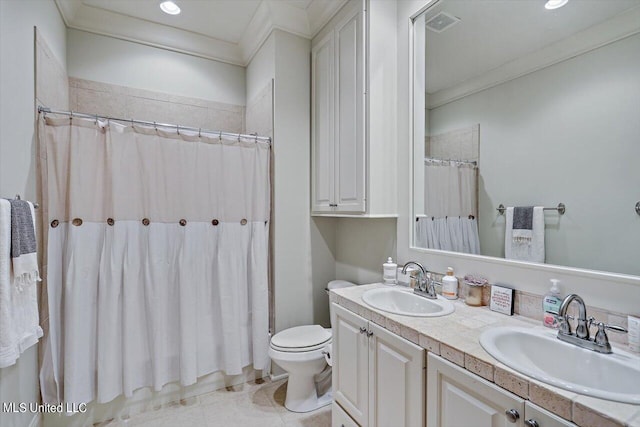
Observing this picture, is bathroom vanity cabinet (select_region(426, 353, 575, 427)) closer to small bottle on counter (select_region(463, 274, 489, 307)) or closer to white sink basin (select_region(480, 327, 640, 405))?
Answer: white sink basin (select_region(480, 327, 640, 405))

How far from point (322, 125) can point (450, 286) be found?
1.48 meters

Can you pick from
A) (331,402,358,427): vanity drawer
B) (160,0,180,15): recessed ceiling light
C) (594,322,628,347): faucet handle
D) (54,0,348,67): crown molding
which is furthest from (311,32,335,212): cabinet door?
(594,322,628,347): faucet handle

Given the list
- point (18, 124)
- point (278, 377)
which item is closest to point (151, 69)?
point (18, 124)

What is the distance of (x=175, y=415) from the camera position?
6.56 ft

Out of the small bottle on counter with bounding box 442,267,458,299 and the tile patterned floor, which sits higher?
the small bottle on counter with bounding box 442,267,458,299

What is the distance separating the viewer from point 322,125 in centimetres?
235

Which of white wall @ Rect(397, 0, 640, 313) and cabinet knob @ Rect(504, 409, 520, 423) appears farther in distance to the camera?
white wall @ Rect(397, 0, 640, 313)

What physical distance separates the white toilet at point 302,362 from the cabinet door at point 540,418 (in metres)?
1.37

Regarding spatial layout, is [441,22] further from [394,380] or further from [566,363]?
[394,380]

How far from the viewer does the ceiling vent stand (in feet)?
5.64

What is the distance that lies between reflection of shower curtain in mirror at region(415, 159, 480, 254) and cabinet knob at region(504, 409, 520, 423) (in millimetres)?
845

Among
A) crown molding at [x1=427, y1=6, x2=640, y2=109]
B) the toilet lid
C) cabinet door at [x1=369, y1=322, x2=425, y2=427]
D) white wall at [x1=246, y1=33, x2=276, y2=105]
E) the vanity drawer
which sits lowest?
the vanity drawer

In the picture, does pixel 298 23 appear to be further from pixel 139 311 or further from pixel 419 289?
pixel 139 311

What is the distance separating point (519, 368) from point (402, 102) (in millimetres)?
1590
